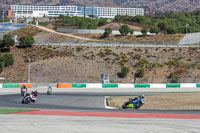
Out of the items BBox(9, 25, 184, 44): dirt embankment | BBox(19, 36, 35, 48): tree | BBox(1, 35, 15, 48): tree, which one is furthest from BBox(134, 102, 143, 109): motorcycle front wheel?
BBox(9, 25, 184, 44): dirt embankment

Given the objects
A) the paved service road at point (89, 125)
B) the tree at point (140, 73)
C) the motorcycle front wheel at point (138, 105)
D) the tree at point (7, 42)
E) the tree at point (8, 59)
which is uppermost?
the tree at point (7, 42)

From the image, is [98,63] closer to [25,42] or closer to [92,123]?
[25,42]

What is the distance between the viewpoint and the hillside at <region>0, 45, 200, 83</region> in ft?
266

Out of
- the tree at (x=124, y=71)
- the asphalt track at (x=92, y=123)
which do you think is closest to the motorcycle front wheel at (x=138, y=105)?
the asphalt track at (x=92, y=123)

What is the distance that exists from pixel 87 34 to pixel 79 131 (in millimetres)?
117831

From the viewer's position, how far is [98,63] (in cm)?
8869

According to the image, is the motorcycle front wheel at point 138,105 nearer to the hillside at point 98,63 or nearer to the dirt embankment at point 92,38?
the hillside at point 98,63

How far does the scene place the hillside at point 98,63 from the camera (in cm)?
8119

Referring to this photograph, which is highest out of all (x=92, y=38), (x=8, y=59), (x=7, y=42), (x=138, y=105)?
(x=92, y=38)

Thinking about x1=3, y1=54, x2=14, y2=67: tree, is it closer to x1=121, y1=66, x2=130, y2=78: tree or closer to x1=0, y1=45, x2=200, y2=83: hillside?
x1=0, y1=45, x2=200, y2=83: hillside

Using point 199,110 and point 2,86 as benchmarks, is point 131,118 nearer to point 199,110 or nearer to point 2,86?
point 199,110

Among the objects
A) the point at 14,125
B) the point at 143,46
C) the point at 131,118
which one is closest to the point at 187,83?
the point at 143,46

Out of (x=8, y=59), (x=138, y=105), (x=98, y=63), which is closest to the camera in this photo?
(x=138, y=105)

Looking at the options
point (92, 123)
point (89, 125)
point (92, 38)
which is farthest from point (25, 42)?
point (89, 125)
